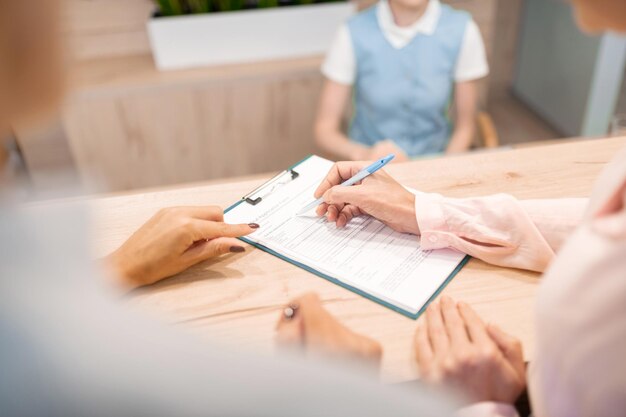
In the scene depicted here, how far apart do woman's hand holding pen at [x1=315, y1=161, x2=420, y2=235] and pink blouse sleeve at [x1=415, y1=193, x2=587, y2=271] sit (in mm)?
24

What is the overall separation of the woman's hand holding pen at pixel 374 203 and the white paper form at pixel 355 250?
1 cm

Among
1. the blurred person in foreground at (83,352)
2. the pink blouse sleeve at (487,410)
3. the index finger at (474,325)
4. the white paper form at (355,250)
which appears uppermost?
the blurred person in foreground at (83,352)

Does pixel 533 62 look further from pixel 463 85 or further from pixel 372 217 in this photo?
pixel 372 217

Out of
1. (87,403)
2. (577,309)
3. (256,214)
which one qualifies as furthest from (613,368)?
(256,214)

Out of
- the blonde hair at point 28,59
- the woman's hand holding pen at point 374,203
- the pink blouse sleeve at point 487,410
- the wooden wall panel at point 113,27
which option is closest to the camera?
the blonde hair at point 28,59

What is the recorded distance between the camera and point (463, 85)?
172cm

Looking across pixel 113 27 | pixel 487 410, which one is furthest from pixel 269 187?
pixel 113 27

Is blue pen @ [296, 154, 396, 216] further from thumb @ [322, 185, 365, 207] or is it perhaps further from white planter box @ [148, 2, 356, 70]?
white planter box @ [148, 2, 356, 70]

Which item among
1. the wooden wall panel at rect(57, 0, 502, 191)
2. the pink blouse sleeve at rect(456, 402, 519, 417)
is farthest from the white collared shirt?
the pink blouse sleeve at rect(456, 402, 519, 417)

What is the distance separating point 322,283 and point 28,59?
55 centimetres

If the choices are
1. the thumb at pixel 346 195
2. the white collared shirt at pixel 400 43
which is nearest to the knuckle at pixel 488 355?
the thumb at pixel 346 195

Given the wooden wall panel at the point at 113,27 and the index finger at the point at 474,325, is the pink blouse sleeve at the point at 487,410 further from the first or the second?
the wooden wall panel at the point at 113,27

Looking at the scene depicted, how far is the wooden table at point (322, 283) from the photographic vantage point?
0.68m

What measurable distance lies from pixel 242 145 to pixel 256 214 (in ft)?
4.20
